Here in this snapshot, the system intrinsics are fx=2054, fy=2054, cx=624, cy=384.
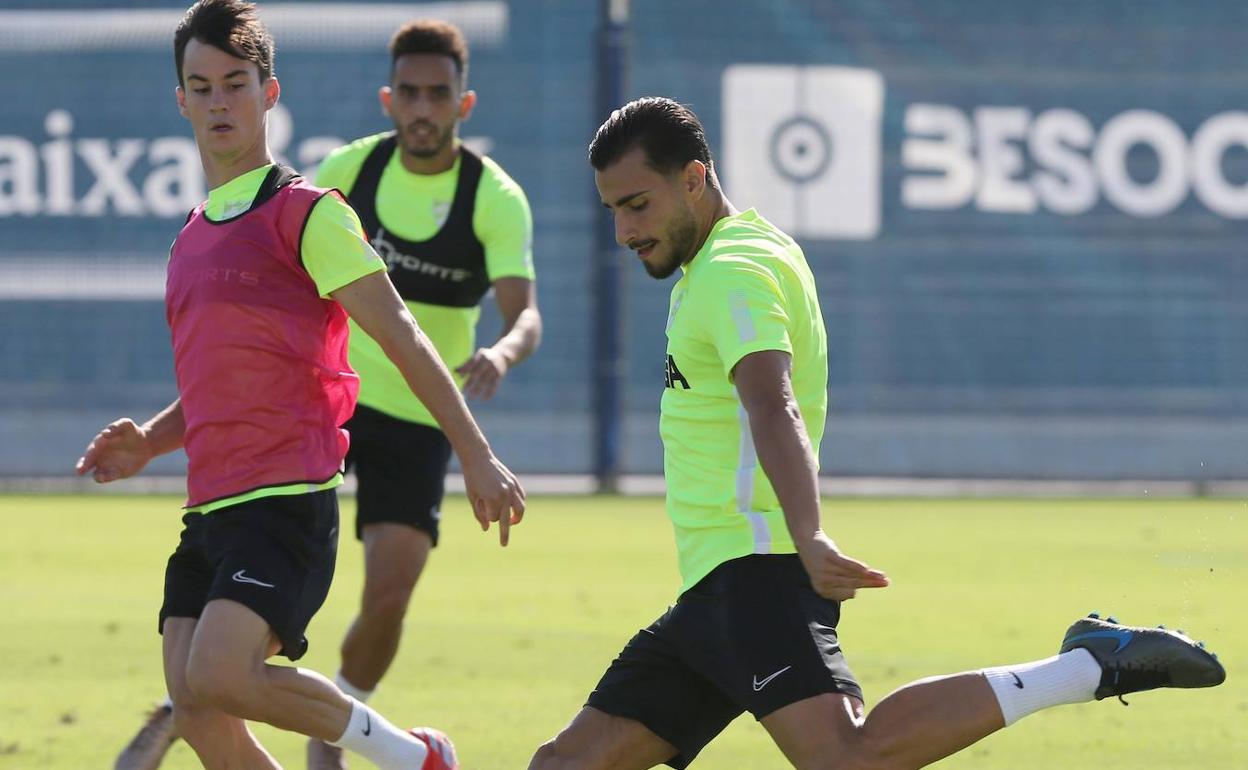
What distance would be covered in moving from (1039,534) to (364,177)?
6453 mm

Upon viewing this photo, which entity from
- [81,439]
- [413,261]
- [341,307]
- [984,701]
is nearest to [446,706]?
[413,261]

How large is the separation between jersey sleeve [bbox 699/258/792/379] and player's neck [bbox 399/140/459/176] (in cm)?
272

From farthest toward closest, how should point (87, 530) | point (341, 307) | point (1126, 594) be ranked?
point (87, 530) < point (1126, 594) < point (341, 307)

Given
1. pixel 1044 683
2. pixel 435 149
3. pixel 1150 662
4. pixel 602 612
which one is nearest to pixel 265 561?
pixel 1044 683

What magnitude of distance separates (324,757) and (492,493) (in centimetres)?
157

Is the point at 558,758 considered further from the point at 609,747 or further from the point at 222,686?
the point at 222,686

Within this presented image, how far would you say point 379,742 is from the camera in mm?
4762

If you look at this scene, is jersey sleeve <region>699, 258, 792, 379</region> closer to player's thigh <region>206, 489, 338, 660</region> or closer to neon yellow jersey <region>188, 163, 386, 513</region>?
neon yellow jersey <region>188, 163, 386, 513</region>

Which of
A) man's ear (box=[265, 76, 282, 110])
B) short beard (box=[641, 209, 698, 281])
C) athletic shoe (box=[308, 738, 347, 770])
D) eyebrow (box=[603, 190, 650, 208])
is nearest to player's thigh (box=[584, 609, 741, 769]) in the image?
short beard (box=[641, 209, 698, 281])

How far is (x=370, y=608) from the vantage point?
6.24 metres

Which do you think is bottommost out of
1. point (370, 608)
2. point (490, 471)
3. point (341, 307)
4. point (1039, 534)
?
point (1039, 534)

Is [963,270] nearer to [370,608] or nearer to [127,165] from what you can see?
[127,165]

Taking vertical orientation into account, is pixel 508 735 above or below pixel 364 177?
below

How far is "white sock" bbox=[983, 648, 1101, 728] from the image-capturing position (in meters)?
4.30
